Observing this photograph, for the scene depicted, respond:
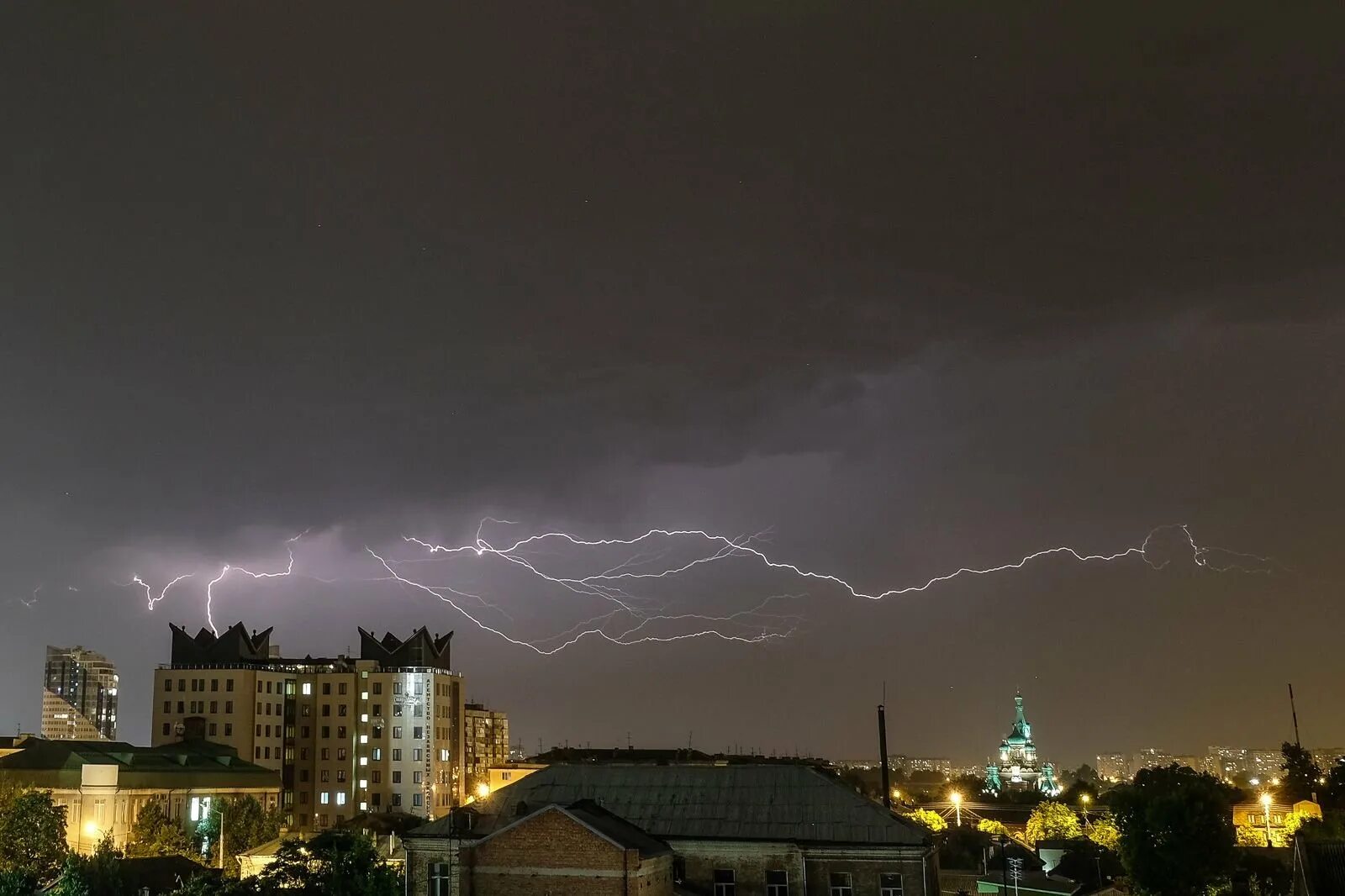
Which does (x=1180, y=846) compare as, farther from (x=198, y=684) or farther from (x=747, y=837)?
(x=198, y=684)

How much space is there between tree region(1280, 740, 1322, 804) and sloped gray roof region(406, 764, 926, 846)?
79.6m

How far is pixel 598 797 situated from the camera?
5241 cm

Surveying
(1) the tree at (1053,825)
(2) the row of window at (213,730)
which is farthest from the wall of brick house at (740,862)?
(2) the row of window at (213,730)

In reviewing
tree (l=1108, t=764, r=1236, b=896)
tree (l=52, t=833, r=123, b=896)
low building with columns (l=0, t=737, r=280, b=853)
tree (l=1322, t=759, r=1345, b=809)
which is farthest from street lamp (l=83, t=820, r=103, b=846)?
tree (l=1322, t=759, r=1345, b=809)

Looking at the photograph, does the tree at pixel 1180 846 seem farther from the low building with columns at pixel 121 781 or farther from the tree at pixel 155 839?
the low building with columns at pixel 121 781

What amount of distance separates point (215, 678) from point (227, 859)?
4966 cm

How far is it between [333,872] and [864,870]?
2075 centimetres

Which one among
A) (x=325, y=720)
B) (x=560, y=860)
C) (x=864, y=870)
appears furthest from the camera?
(x=325, y=720)

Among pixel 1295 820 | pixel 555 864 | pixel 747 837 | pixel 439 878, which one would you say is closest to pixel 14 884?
pixel 439 878

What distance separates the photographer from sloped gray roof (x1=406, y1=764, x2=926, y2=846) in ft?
155

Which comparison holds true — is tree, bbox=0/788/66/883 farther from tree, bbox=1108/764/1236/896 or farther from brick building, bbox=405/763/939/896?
tree, bbox=1108/764/1236/896

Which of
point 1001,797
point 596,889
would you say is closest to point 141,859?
point 596,889

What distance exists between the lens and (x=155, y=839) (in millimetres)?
73812

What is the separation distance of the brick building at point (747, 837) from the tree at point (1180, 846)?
748 inches
